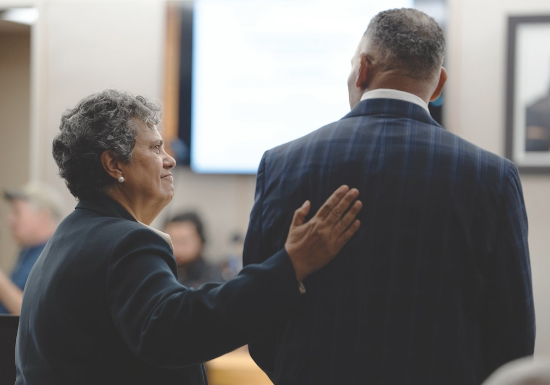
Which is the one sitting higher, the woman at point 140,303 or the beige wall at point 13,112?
the beige wall at point 13,112

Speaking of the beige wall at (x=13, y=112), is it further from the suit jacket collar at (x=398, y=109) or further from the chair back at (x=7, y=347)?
the suit jacket collar at (x=398, y=109)

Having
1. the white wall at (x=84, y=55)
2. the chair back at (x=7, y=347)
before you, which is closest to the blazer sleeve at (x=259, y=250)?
the chair back at (x=7, y=347)

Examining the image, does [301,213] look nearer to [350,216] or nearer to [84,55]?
[350,216]

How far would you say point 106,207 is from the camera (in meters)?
1.29

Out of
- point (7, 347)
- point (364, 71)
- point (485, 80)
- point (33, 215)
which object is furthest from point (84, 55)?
point (364, 71)

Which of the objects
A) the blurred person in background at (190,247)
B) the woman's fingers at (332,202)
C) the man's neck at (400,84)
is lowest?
the blurred person in background at (190,247)

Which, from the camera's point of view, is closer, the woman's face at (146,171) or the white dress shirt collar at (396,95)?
the white dress shirt collar at (396,95)

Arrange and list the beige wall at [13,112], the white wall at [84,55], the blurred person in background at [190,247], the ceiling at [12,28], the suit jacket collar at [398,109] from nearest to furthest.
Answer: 1. the suit jacket collar at [398,109]
2. the blurred person in background at [190,247]
3. the white wall at [84,55]
4. the beige wall at [13,112]
5. the ceiling at [12,28]

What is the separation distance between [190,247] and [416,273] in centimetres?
235

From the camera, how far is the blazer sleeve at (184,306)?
1.08 metres

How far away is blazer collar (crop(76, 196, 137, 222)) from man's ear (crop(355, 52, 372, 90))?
0.52 m

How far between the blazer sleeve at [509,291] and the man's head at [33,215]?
2521 millimetres

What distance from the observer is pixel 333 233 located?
1.13 metres

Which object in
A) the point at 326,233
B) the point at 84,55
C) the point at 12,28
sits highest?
the point at 12,28
